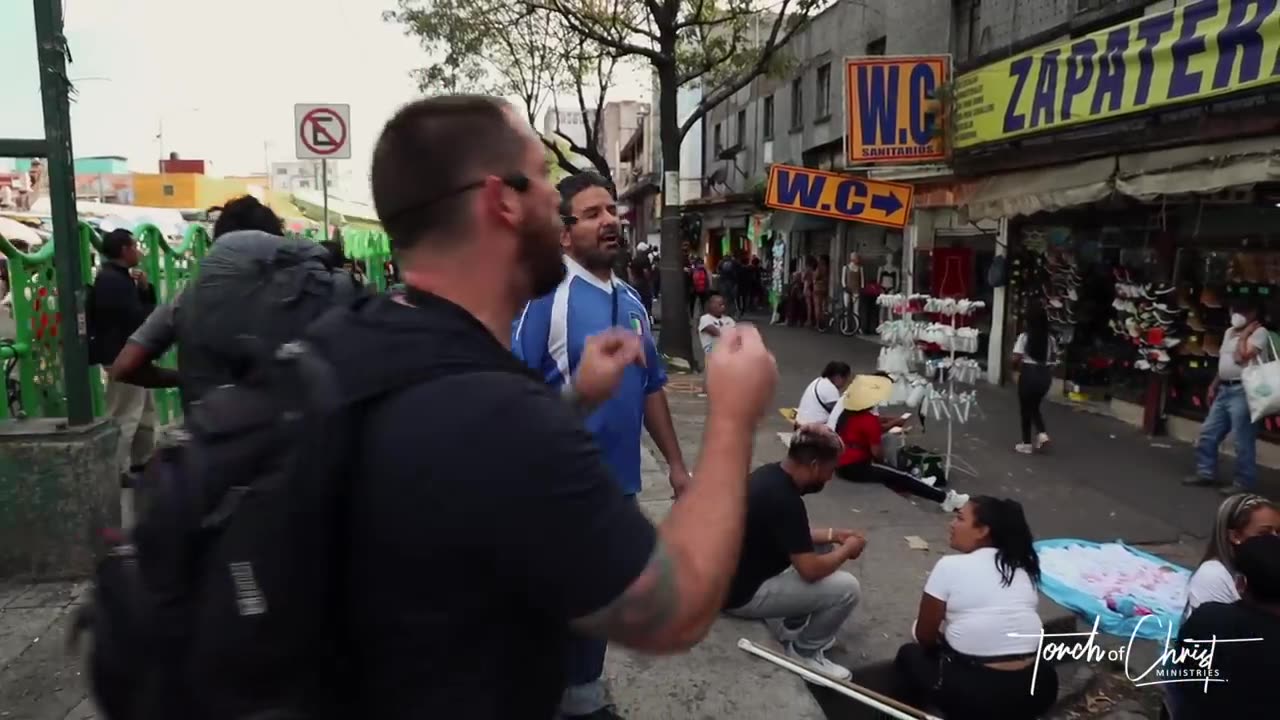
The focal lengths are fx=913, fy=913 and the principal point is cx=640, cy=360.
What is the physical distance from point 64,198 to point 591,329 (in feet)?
8.97

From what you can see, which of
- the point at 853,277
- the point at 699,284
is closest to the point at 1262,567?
the point at 853,277

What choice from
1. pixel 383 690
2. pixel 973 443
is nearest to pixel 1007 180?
pixel 973 443

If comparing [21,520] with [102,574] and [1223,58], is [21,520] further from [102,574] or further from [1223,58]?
[1223,58]

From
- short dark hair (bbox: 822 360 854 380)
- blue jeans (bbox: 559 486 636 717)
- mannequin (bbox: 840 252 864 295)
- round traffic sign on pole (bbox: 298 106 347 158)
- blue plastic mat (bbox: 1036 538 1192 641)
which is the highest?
round traffic sign on pole (bbox: 298 106 347 158)

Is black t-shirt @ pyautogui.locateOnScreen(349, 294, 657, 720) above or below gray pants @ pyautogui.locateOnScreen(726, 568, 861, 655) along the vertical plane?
above

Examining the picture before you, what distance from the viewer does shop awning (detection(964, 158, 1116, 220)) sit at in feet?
27.0

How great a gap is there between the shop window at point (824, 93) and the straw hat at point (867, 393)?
41.9 feet

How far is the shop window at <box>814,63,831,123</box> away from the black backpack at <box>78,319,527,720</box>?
61.4 ft

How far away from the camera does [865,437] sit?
7.00 m

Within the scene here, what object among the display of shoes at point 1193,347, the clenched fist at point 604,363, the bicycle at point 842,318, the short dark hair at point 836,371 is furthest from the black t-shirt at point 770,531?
the bicycle at point 842,318

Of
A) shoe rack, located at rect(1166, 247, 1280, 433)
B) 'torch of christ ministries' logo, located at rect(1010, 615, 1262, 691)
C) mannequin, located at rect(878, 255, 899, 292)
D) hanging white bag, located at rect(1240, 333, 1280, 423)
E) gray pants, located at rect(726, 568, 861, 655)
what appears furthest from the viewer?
mannequin, located at rect(878, 255, 899, 292)

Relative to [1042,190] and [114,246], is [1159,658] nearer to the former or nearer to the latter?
[1042,190]

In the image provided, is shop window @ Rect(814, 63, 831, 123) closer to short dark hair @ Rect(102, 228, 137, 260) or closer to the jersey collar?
short dark hair @ Rect(102, 228, 137, 260)

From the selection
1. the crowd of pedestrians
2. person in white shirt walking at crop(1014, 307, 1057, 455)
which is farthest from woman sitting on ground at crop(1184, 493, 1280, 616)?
person in white shirt walking at crop(1014, 307, 1057, 455)
